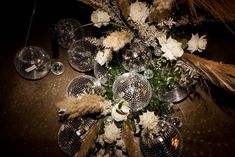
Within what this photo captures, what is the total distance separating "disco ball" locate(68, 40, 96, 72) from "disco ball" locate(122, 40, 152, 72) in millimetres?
291

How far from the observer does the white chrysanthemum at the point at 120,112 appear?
198cm

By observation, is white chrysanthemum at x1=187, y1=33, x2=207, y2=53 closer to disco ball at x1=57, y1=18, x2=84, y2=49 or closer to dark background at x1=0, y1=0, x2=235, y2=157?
dark background at x1=0, y1=0, x2=235, y2=157

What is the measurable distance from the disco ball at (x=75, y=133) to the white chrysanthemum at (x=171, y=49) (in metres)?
0.66

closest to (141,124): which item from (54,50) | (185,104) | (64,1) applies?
(185,104)

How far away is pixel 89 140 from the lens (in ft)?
6.50

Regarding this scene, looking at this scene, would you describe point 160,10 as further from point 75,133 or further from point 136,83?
point 75,133

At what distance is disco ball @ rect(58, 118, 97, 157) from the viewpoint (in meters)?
2.17

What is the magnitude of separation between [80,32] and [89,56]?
234mm

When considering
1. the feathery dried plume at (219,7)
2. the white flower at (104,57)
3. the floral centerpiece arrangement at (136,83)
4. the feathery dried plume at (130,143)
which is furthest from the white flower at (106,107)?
the feathery dried plume at (219,7)

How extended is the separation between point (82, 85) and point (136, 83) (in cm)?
42

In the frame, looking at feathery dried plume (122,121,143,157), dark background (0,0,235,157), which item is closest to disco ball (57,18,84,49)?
dark background (0,0,235,157)

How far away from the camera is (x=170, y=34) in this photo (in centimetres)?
209

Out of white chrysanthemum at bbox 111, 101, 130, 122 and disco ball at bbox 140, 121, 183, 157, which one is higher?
white chrysanthemum at bbox 111, 101, 130, 122

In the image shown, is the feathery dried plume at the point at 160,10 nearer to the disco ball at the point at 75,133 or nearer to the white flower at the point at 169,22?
the white flower at the point at 169,22
